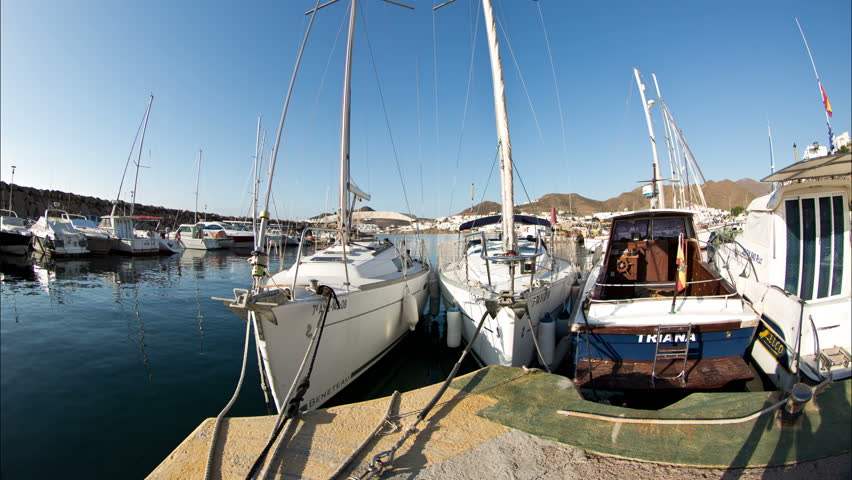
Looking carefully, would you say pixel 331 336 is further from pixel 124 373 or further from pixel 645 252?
pixel 645 252

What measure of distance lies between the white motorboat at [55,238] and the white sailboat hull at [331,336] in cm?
3465

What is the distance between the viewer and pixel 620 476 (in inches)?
106

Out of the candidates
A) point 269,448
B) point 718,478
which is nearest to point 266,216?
point 269,448

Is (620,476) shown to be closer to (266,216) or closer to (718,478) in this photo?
(718,478)

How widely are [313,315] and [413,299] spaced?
3.89 meters

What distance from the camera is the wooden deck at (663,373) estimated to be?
5062 mm

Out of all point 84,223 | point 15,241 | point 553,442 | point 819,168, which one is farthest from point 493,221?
point 84,223

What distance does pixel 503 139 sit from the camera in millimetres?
7125

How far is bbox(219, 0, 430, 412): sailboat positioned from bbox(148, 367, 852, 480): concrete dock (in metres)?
0.63

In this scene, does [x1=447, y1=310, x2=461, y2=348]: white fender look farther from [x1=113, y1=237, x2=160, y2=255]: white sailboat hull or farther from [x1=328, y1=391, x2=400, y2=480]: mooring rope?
[x1=113, y1=237, x2=160, y2=255]: white sailboat hull

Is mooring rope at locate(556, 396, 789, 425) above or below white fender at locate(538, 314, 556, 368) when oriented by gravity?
above

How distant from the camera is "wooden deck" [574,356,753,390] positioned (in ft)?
16.6

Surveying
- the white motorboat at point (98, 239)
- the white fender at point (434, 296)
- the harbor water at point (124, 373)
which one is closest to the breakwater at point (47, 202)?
the white motorboat at point (98, 239)

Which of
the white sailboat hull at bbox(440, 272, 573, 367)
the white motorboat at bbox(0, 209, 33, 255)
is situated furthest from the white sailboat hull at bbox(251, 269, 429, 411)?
the white motorboat at bbox(0, 209, 33, 255)
